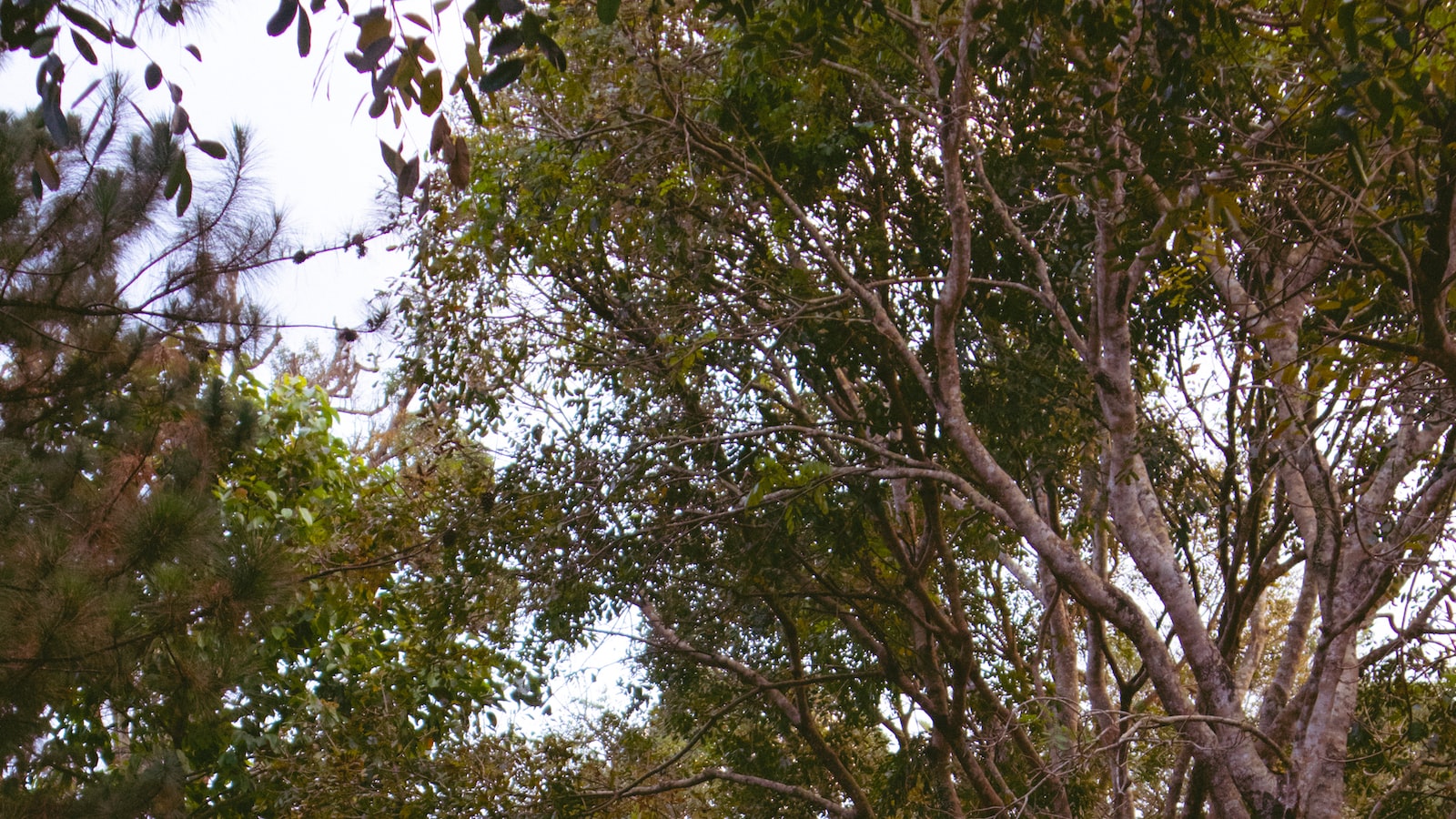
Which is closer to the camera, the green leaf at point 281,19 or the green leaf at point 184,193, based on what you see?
the green leaf at point 281,19

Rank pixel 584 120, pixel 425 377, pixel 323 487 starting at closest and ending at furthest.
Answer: pixel 584 120
pixel 425 377
pixel 323 487

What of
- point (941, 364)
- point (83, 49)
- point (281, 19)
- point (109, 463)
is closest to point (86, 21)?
point (83, 49)

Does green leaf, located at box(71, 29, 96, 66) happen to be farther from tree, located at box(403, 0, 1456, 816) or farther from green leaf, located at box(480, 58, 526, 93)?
tree, located at box(403, 0, 1456, 816)

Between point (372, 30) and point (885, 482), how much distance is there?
514cm

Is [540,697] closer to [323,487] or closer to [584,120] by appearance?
[323,487]

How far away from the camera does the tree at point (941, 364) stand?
4.62m

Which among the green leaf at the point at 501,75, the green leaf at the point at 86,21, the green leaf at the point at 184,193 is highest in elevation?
the green leaf at the point at 86,21

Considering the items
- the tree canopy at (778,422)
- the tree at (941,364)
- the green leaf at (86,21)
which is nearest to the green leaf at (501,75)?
the tree canopy at (778,422)

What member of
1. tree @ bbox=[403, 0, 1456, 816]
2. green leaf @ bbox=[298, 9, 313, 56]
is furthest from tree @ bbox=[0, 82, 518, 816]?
green leaf @ bbox=[298, 9, 313, 56]

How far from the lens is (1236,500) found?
6980 millimetres

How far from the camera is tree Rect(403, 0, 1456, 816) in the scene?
15.1ft

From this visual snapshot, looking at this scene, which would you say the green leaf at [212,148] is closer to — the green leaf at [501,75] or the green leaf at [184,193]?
the green leaf at [184,193]

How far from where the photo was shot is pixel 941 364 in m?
5.70

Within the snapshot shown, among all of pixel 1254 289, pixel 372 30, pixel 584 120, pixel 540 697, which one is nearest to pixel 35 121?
pixel 584 120
